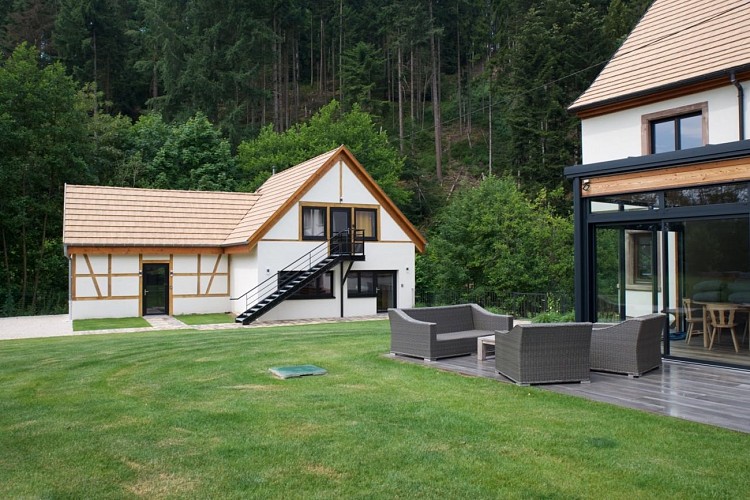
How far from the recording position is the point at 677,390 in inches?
283

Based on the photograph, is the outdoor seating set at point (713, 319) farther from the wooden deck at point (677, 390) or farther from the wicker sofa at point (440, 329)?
the wicker sofa at point (440, 329)

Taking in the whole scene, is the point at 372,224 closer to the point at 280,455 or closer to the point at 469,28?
the point at 280,455

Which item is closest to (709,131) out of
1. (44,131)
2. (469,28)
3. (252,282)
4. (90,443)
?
(90,443)

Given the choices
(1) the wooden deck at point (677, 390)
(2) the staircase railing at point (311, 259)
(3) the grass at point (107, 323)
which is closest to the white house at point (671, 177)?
(1) the wooden deck at point (677, 390)

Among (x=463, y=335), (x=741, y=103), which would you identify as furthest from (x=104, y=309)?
(x=741, y=103)

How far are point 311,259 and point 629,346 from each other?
1433 centimetres

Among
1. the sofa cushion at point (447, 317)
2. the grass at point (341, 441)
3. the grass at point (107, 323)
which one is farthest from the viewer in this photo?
the grass at point (107, 323)

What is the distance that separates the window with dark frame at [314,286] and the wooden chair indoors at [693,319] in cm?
1310

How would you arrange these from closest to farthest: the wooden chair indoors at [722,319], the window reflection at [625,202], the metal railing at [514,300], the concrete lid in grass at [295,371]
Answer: the concrete lid in grass at [295,371], the wooden chair indoors at [722,319], the window reflection at [625,202], the metal railing at [514,300]

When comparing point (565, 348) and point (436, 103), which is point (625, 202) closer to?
point (565, 348)

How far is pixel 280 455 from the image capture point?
4.89 metres

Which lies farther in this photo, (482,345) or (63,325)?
(63,325)

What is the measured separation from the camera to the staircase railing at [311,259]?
20000 millimetres

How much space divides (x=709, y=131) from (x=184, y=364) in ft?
36.2
